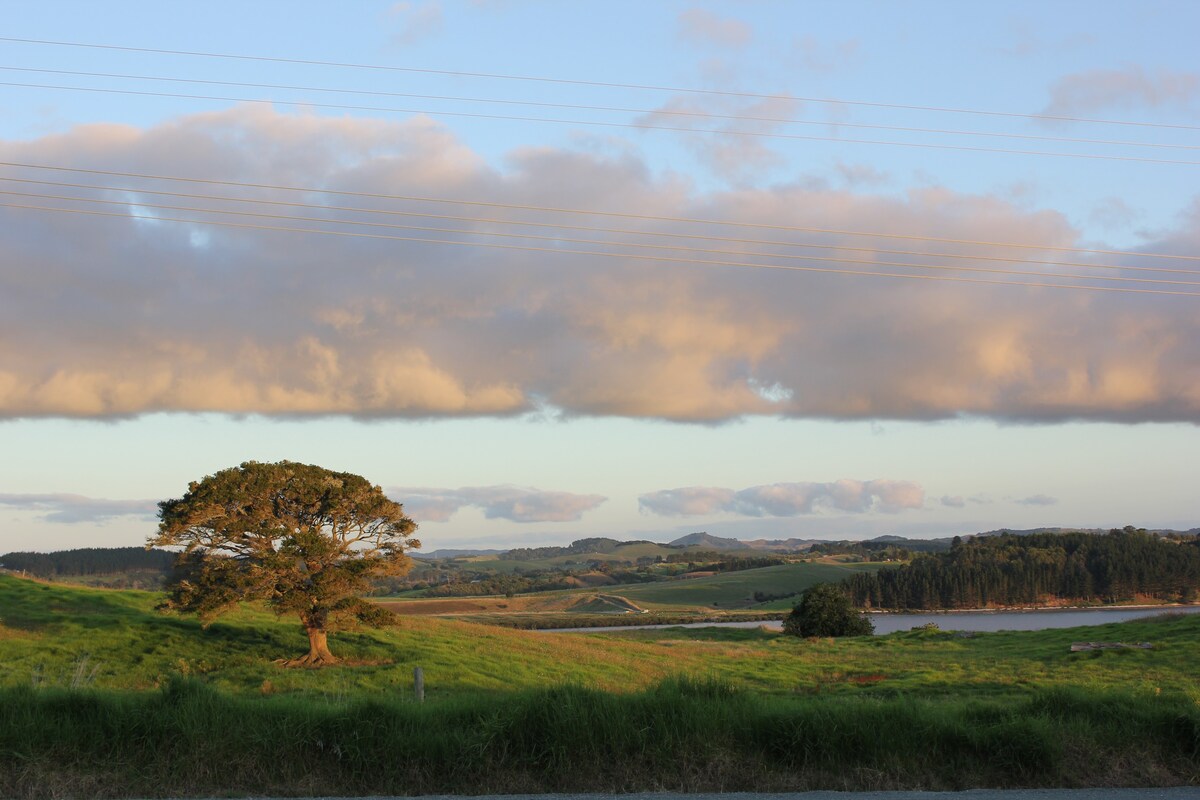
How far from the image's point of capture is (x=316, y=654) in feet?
129

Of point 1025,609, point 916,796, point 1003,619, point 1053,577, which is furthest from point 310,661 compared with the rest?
point 1053,577

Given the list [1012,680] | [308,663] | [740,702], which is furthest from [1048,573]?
[740,702]

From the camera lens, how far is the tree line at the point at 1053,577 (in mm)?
154625

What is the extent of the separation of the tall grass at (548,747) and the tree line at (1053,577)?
159m

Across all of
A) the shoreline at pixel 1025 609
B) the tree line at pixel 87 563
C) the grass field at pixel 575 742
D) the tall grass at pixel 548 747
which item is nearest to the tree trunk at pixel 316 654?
the grass field at pixel 575 742

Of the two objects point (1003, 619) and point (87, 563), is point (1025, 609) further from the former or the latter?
point (87, 563)

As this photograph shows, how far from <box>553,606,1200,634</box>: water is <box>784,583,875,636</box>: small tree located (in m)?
30.8

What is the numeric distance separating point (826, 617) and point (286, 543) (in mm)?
53267

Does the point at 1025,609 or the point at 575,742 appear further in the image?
the point at 1025,609

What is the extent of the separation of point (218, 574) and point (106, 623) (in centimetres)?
880

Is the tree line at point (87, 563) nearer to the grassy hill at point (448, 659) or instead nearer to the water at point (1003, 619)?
the water at point (1003, 619)

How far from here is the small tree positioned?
79875 mm

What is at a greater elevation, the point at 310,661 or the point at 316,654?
the point at 316,654

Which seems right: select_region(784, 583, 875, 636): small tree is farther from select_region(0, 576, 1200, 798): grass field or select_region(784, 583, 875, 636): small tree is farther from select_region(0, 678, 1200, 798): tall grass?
select_region(0, 678, 1200, 798): tall grass
